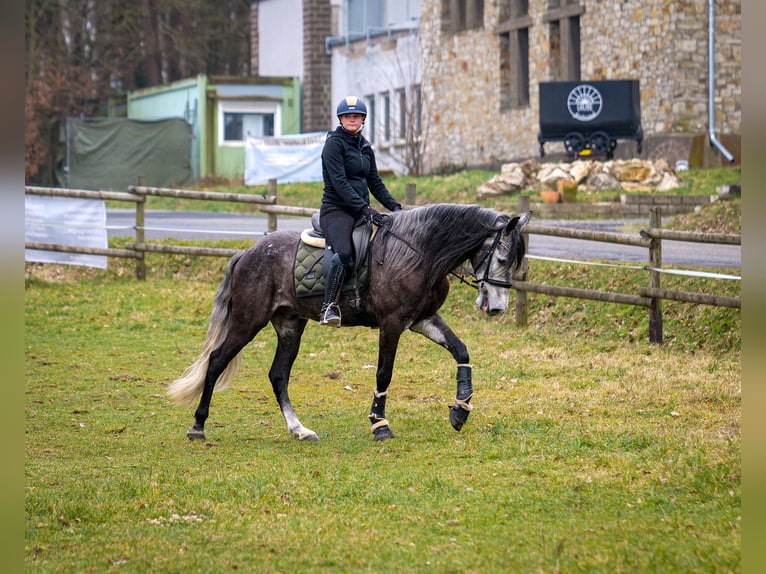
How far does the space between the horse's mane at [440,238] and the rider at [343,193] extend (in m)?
0.31

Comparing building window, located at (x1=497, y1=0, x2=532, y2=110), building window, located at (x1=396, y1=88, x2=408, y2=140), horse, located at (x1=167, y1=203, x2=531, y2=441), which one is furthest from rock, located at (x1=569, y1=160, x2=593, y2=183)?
horse, located at (x1=167, y1=203, x2=531, y2=441)

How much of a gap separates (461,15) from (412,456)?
32771 mm

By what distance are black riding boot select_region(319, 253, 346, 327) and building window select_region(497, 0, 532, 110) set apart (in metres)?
27.5

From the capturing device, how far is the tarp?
42344mm

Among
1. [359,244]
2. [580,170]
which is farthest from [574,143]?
[359,244]

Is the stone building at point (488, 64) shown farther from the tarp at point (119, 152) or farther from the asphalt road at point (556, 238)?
the asphalt road at point (556, 238)

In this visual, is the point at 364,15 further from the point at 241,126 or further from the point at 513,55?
the point at 513,55

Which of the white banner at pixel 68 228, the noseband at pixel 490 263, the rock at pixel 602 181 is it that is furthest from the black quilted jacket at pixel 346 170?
the rock at pixel 602 181

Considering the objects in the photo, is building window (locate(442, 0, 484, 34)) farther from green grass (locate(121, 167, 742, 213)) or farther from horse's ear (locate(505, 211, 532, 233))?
horse's ear (locate(505, 211, 532, 233))

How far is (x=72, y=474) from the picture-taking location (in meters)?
8.13

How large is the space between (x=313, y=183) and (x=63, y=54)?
73.2ft

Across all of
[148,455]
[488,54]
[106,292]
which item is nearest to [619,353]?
[148,455]

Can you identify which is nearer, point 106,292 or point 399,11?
point 106,292
